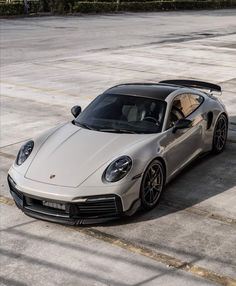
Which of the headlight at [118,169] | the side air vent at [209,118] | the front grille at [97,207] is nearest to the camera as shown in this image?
the front grille at [97,207]

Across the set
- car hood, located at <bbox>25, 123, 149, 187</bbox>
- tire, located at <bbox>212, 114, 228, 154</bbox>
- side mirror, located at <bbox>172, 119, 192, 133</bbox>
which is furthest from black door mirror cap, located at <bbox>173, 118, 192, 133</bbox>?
tire, located at <bbox>212, 114, 228, 154</bbox>

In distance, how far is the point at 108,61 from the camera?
19.7m

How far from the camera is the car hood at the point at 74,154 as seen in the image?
6.44 m

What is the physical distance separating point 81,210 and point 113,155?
86 cm

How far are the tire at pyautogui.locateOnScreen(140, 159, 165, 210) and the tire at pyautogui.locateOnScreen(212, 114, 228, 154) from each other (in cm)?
213

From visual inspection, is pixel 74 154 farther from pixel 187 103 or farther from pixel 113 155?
pixel 187 103

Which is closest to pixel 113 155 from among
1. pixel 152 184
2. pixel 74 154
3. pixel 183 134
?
pixel 74 154

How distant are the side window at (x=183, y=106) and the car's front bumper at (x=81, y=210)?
1.80 metres

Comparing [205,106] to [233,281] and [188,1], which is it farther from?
[188,1]

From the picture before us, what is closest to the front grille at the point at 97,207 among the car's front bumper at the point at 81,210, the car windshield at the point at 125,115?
the car's front bumper at the point at 81,210

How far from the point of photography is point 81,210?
6.25m

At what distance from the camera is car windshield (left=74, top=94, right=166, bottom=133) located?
24.3 ft

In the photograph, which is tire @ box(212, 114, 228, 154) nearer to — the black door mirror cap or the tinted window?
the tinted window

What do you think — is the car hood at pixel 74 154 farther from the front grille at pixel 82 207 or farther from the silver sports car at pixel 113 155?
the front grille at pixel 82 207
